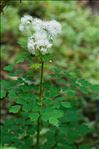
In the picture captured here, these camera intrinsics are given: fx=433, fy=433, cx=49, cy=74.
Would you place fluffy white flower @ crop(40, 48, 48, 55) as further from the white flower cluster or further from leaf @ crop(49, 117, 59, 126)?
leaf @ crop(49, 117, 59, 126)

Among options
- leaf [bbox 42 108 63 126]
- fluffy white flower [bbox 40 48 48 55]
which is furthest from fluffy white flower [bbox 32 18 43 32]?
leaf [bbox 42 108 63 126]

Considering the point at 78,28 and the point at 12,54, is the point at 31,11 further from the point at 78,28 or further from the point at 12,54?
the point at 12,54

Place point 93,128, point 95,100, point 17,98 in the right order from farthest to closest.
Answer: point 95,100
point 93,128
point 17,98

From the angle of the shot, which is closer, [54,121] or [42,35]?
[54,121]

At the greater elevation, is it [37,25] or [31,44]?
[37,25]

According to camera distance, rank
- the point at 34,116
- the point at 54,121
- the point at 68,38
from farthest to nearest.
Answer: the point at 68,38, the point at 34,116, the point at 54,121

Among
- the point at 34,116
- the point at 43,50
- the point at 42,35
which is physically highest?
the point at 42,35

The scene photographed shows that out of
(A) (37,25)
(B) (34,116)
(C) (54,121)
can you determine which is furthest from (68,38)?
(C) (54,121)

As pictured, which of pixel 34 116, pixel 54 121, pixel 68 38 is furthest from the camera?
pixel 68 38

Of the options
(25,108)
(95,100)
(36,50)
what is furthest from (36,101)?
(95,100)

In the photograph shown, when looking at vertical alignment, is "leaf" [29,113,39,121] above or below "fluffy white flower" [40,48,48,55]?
below

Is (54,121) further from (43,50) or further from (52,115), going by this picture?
(43,50)
